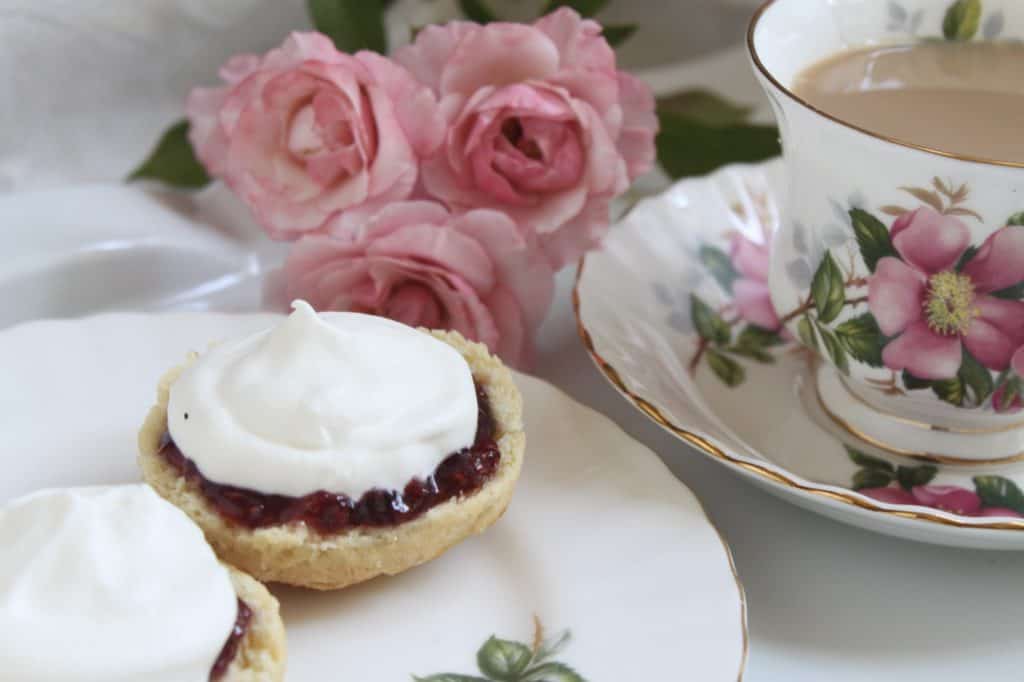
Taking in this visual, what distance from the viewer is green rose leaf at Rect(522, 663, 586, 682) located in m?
1.08

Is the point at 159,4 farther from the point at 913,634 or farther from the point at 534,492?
the point at 913,634

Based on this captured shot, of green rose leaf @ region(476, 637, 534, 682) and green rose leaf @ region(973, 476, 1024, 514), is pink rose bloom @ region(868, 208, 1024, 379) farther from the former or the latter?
green rose leaf @ region(476, 637, 534, 682)

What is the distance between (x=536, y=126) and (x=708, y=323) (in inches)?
13.0

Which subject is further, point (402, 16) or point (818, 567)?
point (402, 16)

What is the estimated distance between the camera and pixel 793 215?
54.6 inches

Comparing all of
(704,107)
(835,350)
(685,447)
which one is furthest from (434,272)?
(704,107)

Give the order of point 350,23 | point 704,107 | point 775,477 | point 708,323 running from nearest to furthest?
point 775,477 < point 708,323 < point 350,23 < point 704,107

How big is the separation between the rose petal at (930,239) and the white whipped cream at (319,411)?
46 cm

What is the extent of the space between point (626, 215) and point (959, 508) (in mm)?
610

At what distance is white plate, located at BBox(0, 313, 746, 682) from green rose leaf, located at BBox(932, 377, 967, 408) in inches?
12.0

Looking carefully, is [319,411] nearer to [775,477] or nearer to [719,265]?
[775,477]

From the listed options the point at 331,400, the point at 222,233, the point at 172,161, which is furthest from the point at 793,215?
the point at 172,161

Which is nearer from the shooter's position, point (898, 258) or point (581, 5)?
point (898, 258)

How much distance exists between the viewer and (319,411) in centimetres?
113
